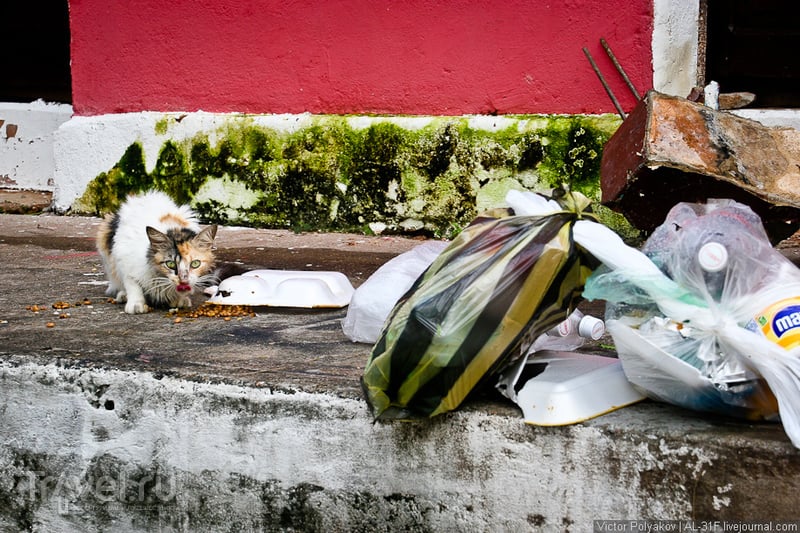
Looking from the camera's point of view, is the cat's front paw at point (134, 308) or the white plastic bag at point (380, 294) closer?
the white plastic bag at point (380, 294)

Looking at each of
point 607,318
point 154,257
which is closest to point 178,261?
point 154,257

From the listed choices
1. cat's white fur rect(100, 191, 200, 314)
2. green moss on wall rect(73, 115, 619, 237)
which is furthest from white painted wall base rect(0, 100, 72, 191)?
cat's white fur rect(100, 191, 200, 314)

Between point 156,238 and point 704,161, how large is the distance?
1980 millimetres

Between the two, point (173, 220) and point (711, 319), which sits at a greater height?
point (173, 220)

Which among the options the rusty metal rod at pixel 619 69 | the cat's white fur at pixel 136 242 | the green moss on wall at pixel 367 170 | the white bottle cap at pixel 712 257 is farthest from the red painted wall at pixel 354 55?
the white bottle cap at pixel 712 257

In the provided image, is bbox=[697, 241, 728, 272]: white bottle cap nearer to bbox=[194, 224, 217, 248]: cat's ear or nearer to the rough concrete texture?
the rough concrete texture

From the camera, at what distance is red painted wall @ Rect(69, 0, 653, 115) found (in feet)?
14.6

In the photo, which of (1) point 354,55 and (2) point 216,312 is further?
(1) point 354,55

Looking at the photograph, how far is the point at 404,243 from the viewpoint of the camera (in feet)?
15.1

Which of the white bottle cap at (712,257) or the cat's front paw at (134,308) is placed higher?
the white bottle cap at (712,257)

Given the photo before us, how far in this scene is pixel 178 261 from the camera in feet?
10.2

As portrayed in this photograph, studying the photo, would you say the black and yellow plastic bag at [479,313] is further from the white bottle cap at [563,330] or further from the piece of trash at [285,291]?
the piece of trash at [285,291]

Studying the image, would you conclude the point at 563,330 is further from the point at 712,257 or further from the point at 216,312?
the point at 216,312

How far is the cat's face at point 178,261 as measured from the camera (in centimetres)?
310
